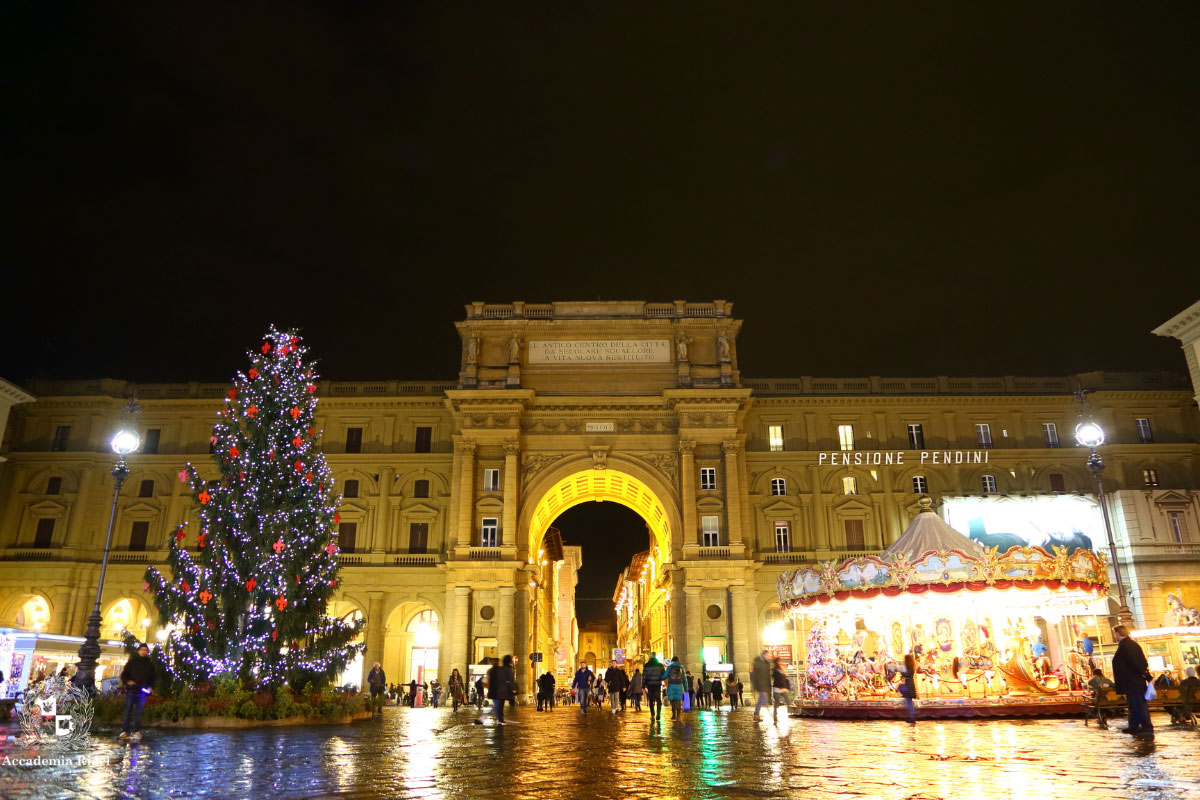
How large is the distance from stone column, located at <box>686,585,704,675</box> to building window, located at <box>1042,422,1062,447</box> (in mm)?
20858

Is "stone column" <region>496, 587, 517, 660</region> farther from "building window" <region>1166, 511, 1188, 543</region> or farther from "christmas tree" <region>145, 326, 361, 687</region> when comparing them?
"building window" <region>1166, 511, 1188, 543</region>

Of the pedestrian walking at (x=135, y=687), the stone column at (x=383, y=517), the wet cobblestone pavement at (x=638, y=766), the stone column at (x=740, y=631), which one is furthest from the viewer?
the stone column at (x=383, y=517)

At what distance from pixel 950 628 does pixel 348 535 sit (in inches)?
1210

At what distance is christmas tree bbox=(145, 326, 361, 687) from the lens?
1942 centimetres

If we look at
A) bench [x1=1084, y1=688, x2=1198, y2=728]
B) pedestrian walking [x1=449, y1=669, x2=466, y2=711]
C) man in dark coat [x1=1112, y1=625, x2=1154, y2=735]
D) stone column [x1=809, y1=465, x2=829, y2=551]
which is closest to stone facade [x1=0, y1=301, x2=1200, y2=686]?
stone column [x1=809, y1=465, x2=829, y2=551]

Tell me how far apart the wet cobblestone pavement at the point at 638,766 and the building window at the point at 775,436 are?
29535 millimetres

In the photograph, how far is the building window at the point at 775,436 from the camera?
44969 mm

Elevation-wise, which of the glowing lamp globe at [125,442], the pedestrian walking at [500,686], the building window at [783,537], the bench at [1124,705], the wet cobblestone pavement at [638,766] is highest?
the building window at [783,537]

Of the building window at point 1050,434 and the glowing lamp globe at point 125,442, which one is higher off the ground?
the building window at point 1050,434

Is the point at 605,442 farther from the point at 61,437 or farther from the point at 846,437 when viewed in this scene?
the point at 61,437

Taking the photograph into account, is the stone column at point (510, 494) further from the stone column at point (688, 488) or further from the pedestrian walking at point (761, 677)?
the pedestrian walking at point (761, 677)

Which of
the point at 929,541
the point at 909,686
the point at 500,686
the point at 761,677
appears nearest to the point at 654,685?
the point at 761,677

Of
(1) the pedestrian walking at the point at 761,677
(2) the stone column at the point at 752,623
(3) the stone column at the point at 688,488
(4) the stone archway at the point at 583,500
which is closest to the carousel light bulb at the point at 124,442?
(1) the pedestrian walking at the point at 761,677

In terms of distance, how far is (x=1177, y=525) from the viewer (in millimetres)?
41469
